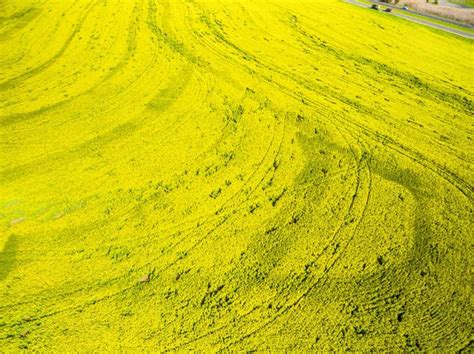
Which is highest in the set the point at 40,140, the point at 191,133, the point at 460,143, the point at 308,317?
the point at 460,143

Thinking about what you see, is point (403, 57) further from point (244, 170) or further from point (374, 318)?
point (374, 318)

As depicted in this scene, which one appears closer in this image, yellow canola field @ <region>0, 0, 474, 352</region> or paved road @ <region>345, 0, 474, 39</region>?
yellow canola field @ <region>0, 0, 474, 352</region>

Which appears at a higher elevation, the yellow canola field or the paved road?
the paved road

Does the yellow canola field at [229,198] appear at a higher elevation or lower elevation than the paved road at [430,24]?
lower

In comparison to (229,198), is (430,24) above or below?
above

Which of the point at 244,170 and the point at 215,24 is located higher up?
the point at 215,24

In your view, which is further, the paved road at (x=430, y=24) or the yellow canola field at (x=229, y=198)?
the paved road at (x=430, y=24)

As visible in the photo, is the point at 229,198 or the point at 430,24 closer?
the point at 229,198

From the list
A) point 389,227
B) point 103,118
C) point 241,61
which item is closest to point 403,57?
point 241,61
